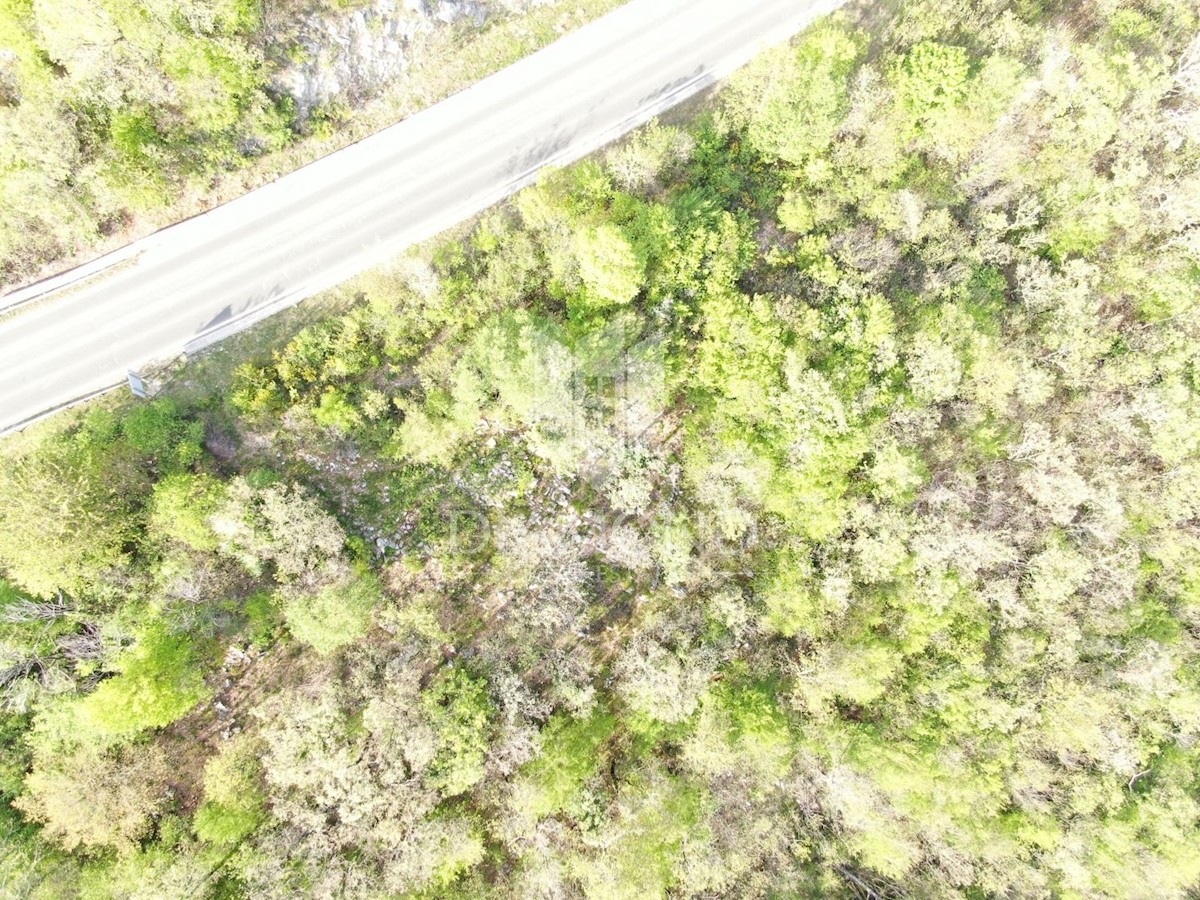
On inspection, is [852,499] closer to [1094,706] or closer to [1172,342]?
[1094,706]

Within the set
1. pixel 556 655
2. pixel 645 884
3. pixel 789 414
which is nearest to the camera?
pixel 645 884

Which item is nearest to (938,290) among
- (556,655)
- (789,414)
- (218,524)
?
(789,414)

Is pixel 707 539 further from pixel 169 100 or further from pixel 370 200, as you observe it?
pixel 169 100

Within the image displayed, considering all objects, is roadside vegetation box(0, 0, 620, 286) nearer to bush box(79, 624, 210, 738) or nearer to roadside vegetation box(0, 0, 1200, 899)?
roadside vegetation box(0, 0, 1200, 899)

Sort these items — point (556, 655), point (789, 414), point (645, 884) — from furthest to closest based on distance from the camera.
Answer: point (556, 655) < point (789, 414) < point (645, 884)

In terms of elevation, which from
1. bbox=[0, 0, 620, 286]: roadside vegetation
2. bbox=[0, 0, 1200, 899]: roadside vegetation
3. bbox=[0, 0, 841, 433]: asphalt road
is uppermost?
bbox=[0, 0, 620, 286]: roadside vegetation

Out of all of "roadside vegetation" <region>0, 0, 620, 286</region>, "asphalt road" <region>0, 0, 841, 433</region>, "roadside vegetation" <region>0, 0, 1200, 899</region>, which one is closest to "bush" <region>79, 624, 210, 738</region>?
"roadside vegetation" <region>0, 0, 1200, 899</region>
